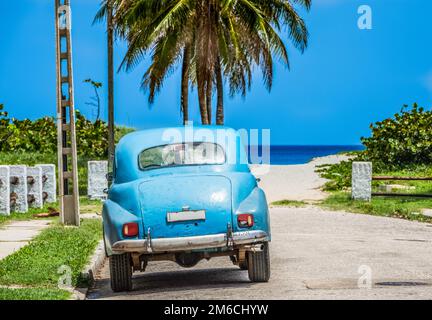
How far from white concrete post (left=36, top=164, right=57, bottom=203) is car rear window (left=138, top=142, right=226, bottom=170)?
14184mm

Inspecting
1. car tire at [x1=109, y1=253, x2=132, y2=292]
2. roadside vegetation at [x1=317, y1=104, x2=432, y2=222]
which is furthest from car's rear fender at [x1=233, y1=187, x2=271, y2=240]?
roadside vegetation at [x1=317, y1=104, x2=432, y2=222]

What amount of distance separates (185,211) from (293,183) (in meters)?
23.0

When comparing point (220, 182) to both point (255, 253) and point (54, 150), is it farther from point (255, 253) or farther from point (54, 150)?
point (54, 150)

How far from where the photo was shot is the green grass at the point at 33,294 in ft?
30.6

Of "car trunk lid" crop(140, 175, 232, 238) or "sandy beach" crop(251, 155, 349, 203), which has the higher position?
"car trunk lid" crop(140, 175, 232, 238)

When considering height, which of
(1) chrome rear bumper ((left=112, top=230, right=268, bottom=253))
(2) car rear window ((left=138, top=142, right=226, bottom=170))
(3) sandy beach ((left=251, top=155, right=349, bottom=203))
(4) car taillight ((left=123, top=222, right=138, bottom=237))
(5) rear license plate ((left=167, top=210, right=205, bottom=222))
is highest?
(2) car rear window ((left=138, top=142, right=226, bottom=170))

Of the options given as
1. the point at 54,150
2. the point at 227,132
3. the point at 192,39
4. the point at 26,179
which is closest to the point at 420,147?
the point at 192,39

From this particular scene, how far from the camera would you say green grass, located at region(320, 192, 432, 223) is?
22000 millimetres

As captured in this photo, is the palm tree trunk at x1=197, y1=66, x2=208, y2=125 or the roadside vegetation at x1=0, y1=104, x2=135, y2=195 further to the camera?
the roadside vegetation at x1=0, y1=104, x2=135, y2=195

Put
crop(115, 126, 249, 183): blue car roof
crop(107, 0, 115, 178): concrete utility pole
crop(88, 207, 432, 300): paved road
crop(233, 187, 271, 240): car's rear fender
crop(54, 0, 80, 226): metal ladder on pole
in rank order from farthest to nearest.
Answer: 1. crop(107, 0, 115, 178): concrete utility pole
2. crop(54, 0, 80, 226): metal ladder on pole
3. crop(115, 126, 249, 183): blue car roof
4. crop(233, 187, 271, 240): car's rear fender
5. crop(88, 207, 432, 300): paved road

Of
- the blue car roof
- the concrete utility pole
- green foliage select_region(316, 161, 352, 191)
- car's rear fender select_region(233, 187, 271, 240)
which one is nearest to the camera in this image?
car's rear fender select_region(233, 187, 271, 240)

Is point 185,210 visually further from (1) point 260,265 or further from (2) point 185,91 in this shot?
(2) point 185,91

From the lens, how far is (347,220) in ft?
68.2

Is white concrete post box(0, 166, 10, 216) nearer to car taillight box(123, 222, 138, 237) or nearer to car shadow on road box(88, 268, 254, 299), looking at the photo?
car shadow on road box(88, 268, 254, 299)
